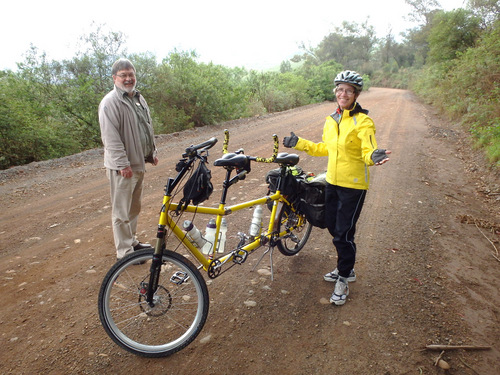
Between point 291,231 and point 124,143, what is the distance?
87.0 inches

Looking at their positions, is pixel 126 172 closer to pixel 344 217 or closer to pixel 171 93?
pixel 344 217

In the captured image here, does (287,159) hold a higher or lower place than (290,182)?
higher

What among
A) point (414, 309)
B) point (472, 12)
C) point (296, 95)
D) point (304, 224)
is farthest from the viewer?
point (296, 95)

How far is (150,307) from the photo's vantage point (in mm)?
2623

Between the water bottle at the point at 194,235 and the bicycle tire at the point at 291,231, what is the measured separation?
3.54 feet

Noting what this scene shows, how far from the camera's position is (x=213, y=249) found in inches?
113

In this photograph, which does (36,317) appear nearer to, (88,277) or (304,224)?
(88,277)

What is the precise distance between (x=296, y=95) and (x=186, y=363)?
71.7ft

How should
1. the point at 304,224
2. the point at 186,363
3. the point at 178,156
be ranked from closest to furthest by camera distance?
the point at 186,363 → the point at 304,224 → the point at 178,156

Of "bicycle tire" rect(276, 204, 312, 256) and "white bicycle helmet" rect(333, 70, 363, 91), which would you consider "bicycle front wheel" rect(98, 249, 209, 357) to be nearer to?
"bicycle tire" rect(276, 204, 312, 256)

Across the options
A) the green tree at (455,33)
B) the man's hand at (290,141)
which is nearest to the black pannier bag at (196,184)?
the man's hand at (290,141)

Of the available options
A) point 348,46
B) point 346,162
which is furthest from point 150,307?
point 348,46

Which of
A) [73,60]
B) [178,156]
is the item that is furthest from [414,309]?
[73,60]

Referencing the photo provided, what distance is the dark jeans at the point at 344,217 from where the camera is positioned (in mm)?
3100
